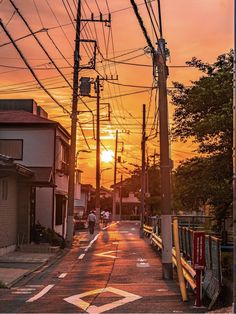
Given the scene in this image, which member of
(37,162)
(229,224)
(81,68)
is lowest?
(229,224)

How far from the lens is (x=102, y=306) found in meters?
11.1

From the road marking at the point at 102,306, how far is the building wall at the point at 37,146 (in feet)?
54.9

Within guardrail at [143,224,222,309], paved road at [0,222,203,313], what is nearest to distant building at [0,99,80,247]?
paved road at [0,222,203,313]

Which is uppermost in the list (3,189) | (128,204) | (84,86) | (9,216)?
(84,86)

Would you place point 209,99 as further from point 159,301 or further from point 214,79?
point 159,301

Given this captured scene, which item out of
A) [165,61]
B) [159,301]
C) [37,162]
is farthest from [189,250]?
[37,162]

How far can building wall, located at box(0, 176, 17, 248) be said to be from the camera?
2281 cm

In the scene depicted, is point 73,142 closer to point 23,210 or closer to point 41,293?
point 23,210

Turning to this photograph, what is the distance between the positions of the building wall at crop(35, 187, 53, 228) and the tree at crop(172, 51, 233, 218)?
1051cm

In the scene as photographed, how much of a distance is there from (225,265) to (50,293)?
5.90 meters

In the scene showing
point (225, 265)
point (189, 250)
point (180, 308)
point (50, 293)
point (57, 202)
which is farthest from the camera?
point (57, 202)

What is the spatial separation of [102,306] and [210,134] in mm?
9069

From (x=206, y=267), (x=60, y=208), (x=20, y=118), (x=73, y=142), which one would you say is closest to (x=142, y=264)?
(x=206, y=267)

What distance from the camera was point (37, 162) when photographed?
2983 cm
